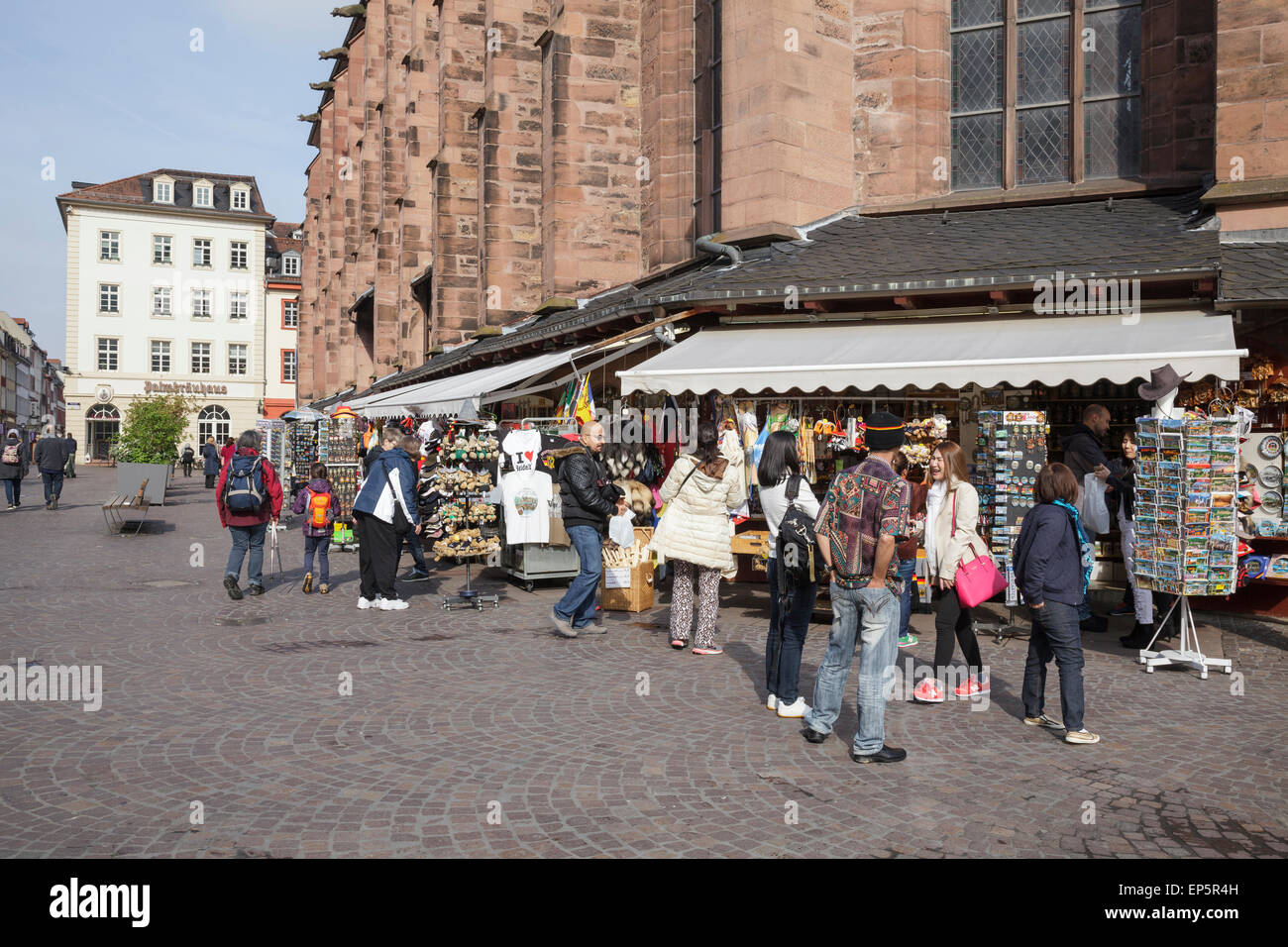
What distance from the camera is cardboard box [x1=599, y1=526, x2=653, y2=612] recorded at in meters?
9.80

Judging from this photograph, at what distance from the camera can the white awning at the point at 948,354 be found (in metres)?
8.09


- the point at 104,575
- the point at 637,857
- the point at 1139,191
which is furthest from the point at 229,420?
the point at 637,857

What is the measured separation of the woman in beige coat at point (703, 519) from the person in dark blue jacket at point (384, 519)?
11.6ft

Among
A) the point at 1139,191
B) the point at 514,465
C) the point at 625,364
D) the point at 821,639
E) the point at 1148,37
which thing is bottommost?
the point at 821,639

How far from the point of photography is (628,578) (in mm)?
9797

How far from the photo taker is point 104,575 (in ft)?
40.3

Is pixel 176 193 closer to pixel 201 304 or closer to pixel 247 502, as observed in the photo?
pixel 201 304

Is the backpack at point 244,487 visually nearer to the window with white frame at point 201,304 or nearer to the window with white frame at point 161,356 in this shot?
the window with white frame at point 161,356

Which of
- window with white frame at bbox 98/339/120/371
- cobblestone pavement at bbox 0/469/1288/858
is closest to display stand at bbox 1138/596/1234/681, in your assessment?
cobblestone pavement at bbox 0/469/1288/858

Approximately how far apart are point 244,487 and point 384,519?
5.64 ft

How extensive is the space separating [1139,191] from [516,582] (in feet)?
29.4

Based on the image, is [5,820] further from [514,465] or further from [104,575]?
[104,575]

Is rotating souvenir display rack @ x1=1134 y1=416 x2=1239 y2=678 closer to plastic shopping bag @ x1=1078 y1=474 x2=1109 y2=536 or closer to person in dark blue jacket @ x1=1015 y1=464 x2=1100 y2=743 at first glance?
plastic shopping bag @ x1=1078 y1=474 x2=1109 y2=536

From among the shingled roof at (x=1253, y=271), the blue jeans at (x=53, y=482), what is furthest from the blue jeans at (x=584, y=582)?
the blue jeans at (x=53, y=482)
